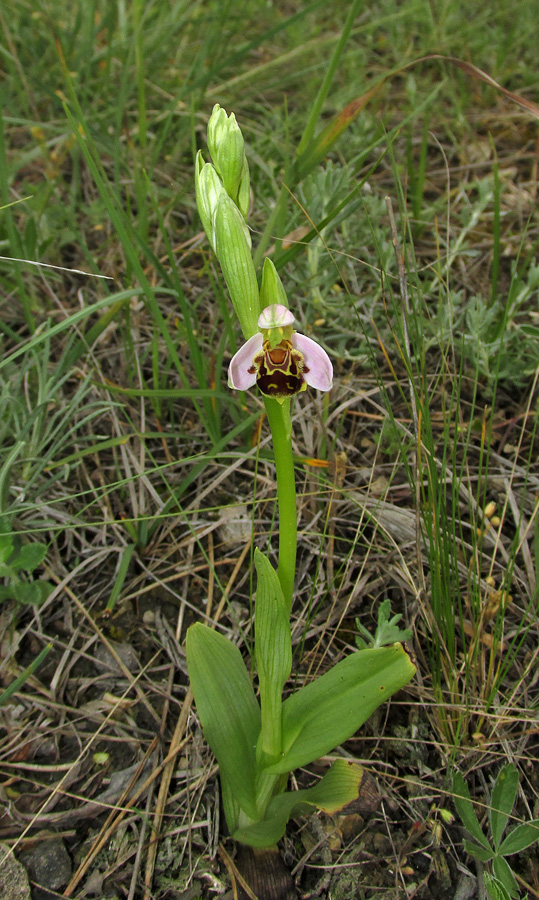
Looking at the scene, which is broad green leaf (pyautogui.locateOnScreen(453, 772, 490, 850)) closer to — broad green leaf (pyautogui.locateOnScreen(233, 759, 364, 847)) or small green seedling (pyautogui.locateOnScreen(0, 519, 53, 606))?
broad green leaf (pyautogui.locateOnScreen(233, 759, 364, 847))

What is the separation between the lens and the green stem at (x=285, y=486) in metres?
1.34

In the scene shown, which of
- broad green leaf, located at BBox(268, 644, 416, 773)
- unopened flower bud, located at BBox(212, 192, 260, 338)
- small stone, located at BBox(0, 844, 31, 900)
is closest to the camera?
unopened flower bud, located at BBox(212, 192, 260, 338)

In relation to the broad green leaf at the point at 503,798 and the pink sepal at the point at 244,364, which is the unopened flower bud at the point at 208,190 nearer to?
the pink sepal at the point at 244,364

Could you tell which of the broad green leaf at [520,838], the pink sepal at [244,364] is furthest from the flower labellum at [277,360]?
the broad green leaf at [520,838]

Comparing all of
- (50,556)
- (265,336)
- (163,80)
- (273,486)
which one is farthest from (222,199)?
(163,80)

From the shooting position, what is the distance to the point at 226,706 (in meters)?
1.57

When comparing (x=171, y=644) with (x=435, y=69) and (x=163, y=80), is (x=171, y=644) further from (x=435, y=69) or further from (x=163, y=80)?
(x=435, y=69)

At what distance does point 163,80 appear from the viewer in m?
3.09

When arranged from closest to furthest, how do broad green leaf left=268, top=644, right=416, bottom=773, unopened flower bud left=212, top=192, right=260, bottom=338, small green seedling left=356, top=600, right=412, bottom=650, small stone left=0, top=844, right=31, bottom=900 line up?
unopened flower bud left=212, top=192, right=260, bottom=338 → broad green leaf left=268, top=644, right=416, bottom=773 → small stone left=0, top=844, right=31, bottom=900 → small green seedling left=356, top=600, right=412, bottom=650

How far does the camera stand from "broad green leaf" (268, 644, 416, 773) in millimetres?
1378

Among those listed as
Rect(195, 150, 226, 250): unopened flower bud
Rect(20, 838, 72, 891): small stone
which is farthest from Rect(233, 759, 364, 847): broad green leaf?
Rect(195, 150, 226, 250): unopened flower bud

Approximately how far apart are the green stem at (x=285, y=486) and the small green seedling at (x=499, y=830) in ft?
1.92

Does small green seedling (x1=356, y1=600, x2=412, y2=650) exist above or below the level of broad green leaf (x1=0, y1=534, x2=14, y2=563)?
below

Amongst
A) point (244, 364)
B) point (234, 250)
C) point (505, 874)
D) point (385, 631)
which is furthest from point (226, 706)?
point (234, 250)
